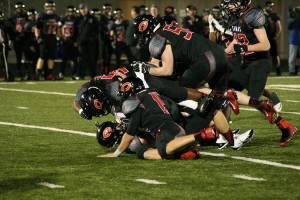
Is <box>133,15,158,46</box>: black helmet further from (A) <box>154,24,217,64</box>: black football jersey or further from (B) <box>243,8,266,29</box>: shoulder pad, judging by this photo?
(B) <box>243,8,266,29</box>: shoulder pad

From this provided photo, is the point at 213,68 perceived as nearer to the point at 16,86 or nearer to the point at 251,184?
the point at 251,184

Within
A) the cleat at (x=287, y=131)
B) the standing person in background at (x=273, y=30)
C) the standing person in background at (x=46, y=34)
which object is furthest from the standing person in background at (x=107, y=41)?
the cleat at (x=287, y=131)

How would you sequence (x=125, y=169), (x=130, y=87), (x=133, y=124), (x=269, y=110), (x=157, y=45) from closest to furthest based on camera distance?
1. (x=125, y=169)
2. (x=133, y=124)
3. (x=130, y=87)
4. (x=157, y=45)
5. (x=269, y=110)

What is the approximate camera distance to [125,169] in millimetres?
8367

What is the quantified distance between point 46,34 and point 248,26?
11.5 m

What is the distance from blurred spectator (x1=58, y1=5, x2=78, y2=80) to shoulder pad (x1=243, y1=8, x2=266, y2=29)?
12.1 meters

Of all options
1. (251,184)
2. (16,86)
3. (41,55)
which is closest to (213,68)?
(251,184)

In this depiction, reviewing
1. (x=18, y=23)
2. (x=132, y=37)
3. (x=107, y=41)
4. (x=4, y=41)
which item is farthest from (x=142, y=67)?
(x=107, y=41)

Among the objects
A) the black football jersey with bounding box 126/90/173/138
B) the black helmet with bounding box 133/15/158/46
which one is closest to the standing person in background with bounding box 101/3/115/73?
the black helmet with bounding box 133/15/158/46

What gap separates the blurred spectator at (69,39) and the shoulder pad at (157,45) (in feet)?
43.0

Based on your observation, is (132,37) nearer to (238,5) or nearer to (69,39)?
(69,39)

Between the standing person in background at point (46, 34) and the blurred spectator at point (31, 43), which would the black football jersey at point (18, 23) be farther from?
the standing person in background at point (46, 34)

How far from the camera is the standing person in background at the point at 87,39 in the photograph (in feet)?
71.4

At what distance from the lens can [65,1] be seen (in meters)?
30.3
